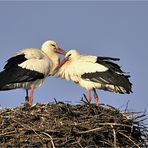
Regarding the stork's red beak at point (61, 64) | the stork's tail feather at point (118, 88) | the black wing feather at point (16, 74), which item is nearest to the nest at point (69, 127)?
the black wing feather at point (16, 74)

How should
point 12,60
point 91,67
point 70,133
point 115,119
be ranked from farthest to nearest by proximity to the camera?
point 91,67
point 12,60
point 115,119
point 70,133

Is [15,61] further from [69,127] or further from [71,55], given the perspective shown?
[69,127]

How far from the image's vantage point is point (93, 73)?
→ 13.0 metres

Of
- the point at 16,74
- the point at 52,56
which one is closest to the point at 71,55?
the point at 52,56

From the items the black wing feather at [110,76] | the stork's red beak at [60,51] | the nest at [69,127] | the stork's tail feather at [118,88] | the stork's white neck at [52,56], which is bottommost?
the nest at [69,127]

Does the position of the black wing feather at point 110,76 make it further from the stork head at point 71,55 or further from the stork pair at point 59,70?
the stork head at point 71,55

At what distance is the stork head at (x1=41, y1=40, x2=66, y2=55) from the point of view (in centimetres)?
1338

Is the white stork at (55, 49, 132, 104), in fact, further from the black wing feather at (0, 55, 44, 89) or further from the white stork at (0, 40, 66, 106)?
the black wing feather at (0, 55, 44, 89)

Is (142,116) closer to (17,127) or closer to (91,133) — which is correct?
(91,133)

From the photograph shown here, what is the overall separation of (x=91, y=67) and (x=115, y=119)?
3606 mm

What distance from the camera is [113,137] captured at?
30.3 feet

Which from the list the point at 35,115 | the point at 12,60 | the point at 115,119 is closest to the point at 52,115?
the point at 35,115

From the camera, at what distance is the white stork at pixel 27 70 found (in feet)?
39.1

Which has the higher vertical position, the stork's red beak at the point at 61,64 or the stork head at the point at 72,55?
the stork head at the point at 72,55
